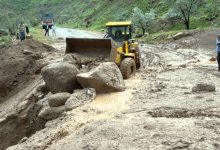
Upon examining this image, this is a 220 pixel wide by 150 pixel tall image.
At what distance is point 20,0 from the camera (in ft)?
345

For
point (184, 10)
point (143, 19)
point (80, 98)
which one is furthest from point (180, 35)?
point (80, 98)

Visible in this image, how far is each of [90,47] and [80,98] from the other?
500cm

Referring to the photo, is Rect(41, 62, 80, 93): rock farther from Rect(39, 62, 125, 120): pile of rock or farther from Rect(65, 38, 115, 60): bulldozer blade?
Rect(65, 38, 115, 60): bulldozer blade

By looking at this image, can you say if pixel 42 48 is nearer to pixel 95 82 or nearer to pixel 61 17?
pixel 95 82

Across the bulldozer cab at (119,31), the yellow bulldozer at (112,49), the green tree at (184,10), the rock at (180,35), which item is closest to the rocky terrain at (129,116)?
the yellow bulldozer at (112,49)

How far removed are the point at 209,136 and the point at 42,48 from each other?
842 inches

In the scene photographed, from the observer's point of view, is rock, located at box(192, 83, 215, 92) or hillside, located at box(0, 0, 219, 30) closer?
rock, located at box(192, 83, 215, 92)

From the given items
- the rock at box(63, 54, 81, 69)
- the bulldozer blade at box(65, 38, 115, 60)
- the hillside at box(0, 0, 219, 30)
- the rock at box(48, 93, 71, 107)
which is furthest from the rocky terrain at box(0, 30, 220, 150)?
the hillside at box(0, 0, 219, 30)

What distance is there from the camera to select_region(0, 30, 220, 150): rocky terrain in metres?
9.45

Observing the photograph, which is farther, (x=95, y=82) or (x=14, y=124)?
(x=14, y=124)

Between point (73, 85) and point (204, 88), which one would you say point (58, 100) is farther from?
point (204, 88)

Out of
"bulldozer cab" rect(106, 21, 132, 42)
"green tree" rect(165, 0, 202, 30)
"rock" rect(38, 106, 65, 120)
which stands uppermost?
"green tree" rect(165, 0, 202, 30)

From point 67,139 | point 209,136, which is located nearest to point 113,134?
point 67,139

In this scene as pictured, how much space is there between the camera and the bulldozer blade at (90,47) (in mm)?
18078
